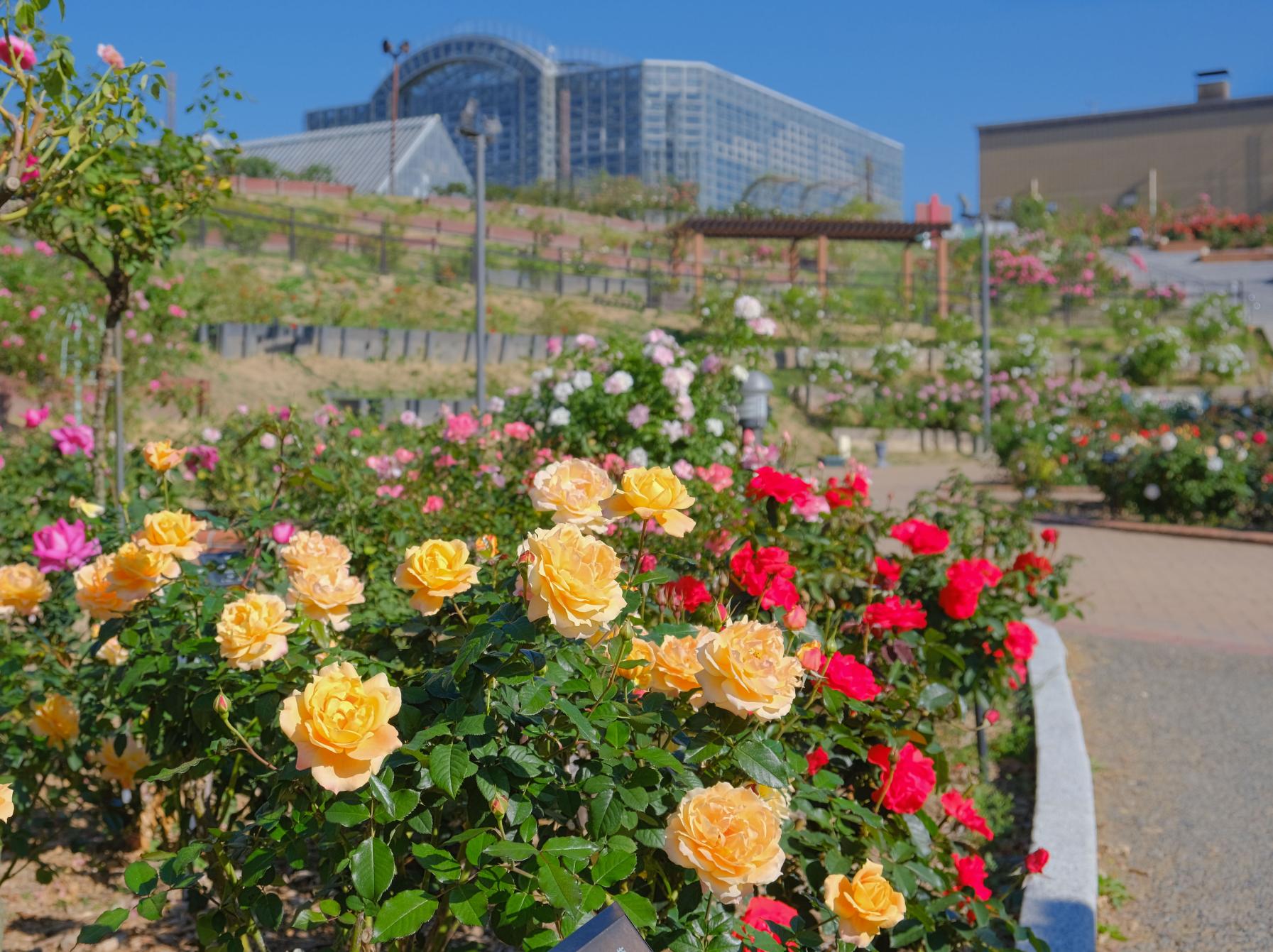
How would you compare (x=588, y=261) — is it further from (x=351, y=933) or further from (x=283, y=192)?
(x=351, y=933)

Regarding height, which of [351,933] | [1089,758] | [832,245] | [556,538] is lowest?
[1089,758]

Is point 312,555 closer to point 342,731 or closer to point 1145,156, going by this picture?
point 342,731

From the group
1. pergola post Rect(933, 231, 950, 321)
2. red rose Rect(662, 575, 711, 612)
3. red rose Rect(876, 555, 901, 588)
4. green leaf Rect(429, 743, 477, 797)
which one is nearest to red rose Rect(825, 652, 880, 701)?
red rose Rect(662, 575, 711, 612)

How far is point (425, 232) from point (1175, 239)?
106 ft

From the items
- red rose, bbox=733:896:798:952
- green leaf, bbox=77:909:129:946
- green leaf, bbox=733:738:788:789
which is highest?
green leaf, bbox=733:738:788:789

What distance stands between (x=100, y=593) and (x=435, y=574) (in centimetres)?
88

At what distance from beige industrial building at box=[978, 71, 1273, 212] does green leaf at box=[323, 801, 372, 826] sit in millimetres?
60486

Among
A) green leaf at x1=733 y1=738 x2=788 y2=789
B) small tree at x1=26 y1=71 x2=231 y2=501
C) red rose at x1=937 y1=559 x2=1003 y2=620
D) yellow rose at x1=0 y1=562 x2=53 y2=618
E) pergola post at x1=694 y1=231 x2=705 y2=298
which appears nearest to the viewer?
green leaf at x1=733 y1=738 x2=788 y2=789

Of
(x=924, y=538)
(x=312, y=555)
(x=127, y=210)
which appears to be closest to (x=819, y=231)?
(x=127, y=210)

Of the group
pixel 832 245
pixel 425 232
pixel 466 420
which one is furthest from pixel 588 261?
pixel 466 420

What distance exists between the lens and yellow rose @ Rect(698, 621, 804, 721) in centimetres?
154

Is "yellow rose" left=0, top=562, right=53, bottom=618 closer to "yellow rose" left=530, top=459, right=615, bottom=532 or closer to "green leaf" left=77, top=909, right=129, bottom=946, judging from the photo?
"green leaf" left=77, top=909, right=129, bottom=946

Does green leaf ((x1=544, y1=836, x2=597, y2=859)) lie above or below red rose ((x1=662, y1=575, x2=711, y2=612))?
below

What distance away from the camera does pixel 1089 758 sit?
172 inches
